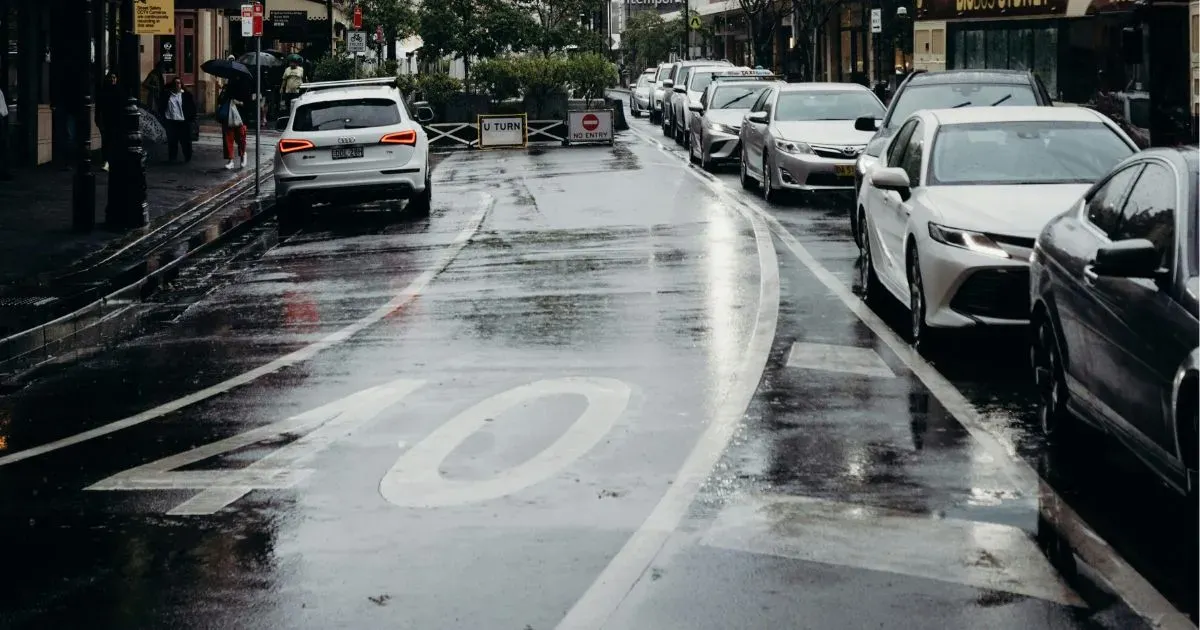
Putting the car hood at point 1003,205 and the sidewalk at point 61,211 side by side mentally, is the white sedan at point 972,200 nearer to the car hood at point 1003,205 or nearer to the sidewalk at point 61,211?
the car hood at point 1003,205

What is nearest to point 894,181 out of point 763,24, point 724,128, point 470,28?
point 724,128

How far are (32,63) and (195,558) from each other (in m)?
26.2

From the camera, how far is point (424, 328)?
13.2 m

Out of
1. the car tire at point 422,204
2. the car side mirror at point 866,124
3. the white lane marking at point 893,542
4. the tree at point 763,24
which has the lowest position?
the white lane marking at point 893,542

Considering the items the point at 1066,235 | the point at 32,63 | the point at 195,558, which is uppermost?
the point at 32,63

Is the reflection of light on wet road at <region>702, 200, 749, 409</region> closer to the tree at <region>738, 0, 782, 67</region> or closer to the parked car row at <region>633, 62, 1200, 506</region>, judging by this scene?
the parked car row at <region>633, 62, 1200, 506</region>

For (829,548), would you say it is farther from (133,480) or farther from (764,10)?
(764,10)

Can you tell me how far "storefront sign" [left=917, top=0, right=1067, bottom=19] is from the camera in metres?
49.4

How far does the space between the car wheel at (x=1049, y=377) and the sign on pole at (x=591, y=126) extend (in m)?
31.3

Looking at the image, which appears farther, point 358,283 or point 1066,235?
point 358,283

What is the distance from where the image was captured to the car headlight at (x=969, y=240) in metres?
11.0

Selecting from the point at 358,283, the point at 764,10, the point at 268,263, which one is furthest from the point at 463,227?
the point at 764,10

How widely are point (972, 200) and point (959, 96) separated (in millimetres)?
10971

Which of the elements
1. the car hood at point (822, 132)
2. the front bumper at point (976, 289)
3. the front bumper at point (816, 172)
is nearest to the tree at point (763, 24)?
the car hood at point (822, 132)
